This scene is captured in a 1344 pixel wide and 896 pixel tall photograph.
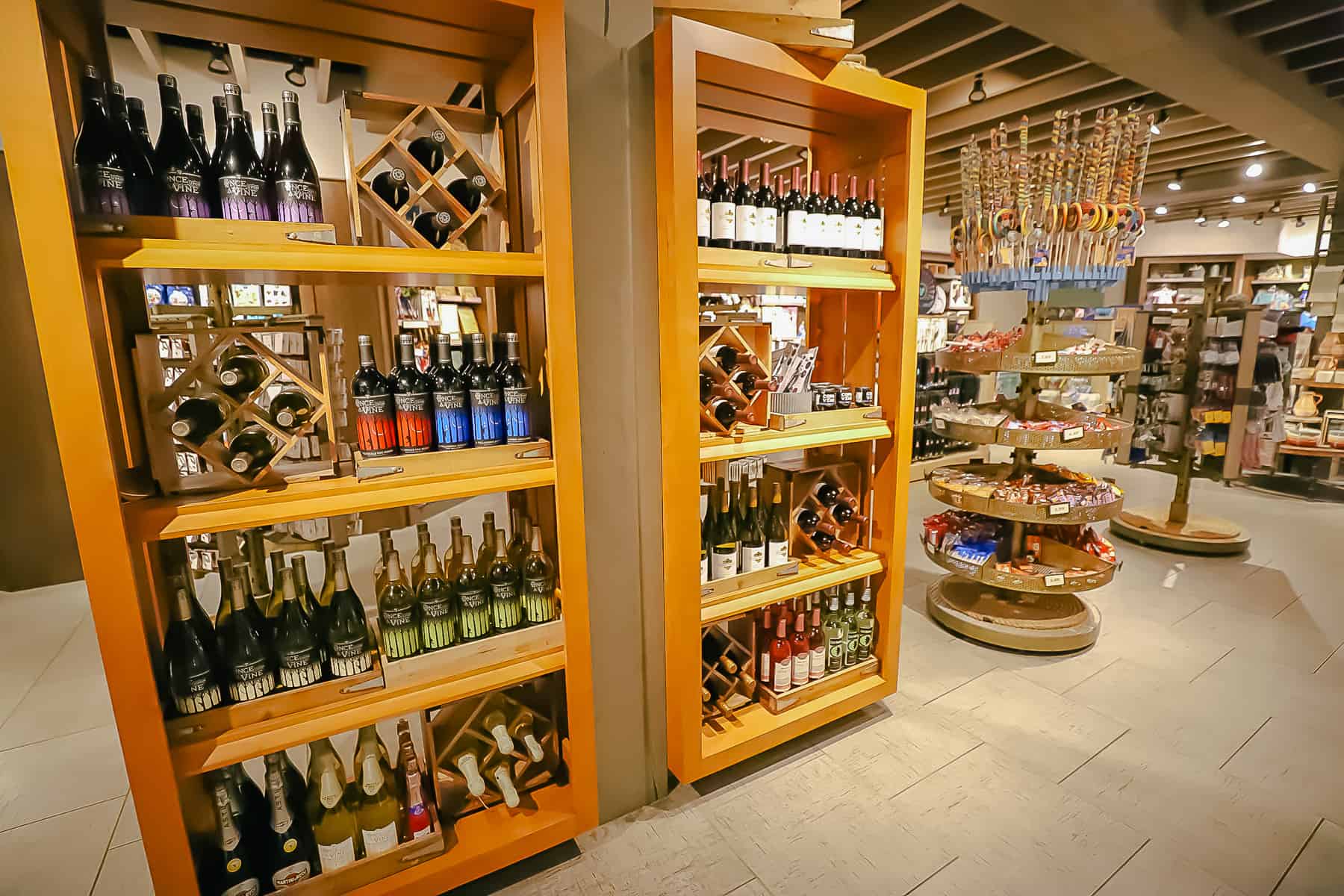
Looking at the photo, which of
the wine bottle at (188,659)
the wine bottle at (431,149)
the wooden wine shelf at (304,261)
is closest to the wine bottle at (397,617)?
the wine bottle at (188,659)

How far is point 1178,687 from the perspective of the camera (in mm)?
2645

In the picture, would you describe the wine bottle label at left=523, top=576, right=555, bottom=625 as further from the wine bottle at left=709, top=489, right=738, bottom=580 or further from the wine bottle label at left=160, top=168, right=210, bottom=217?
the wine bottle label at left=160, top=168, right=210, bottom=217

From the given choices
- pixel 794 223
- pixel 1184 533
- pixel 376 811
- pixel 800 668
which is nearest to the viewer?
pixel 376 811

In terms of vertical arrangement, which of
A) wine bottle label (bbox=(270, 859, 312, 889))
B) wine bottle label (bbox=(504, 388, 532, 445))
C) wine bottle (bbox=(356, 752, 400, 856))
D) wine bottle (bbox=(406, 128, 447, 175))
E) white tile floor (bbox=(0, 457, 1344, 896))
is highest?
wine bottle (bbox=(406, 128, 447, 175))

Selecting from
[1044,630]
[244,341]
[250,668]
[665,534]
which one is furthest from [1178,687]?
[244,341]

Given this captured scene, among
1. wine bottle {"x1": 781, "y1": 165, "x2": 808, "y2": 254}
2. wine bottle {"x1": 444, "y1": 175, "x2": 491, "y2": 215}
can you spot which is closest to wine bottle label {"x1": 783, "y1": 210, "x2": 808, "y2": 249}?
wine bottle {"x1": 781, "y1": 165, "x2": 808, "y2": 254}

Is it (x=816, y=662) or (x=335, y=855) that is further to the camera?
(x=816, y=662)

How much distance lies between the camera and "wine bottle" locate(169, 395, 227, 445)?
1.34 metres

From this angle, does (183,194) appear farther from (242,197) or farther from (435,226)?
(435,226)

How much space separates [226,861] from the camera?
1.49 meters

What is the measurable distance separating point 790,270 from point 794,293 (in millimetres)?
434

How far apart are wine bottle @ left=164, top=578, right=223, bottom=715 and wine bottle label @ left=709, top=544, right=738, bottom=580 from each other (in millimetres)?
1375

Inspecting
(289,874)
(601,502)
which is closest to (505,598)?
(601,502)

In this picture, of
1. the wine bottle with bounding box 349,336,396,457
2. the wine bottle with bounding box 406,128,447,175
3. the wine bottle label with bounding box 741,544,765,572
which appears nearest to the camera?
the wine bottle with bounding box 349,336,396,457
